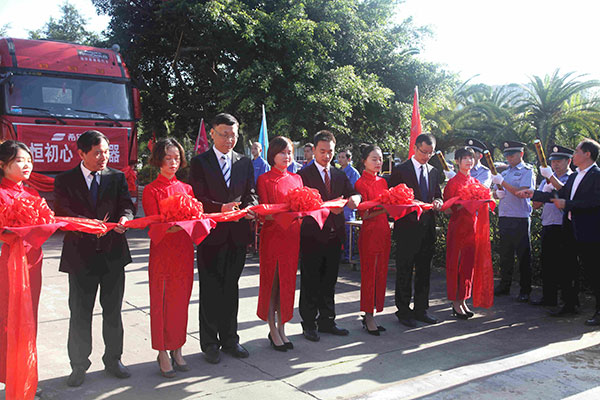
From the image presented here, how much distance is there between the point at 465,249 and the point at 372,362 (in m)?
2.10

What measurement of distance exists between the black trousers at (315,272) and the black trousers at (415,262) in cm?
83

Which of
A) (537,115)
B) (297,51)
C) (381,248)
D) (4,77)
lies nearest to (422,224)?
(381,248)

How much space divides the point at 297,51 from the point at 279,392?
13.5m

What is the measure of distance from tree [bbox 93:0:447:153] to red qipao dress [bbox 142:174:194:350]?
10556 millimetres

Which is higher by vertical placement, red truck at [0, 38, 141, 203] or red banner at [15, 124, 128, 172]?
red truck at [0, 38, 141, 203]

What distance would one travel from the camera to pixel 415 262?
5707 millimetres

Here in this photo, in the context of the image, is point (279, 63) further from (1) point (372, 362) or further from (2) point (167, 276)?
(1) point (372, 362)

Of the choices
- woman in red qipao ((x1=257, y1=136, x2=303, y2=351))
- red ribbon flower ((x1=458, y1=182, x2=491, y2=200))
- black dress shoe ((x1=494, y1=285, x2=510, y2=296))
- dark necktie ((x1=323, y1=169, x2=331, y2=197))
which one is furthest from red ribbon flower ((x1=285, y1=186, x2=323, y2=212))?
black dress shoe ((x1=494, y1=285, x2=510, y2=296))

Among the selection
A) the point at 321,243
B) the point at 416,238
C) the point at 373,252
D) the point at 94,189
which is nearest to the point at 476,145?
the point at 416,238

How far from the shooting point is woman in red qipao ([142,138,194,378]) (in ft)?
13.8

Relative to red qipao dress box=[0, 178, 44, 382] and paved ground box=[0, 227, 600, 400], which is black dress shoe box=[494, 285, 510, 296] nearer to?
paved ground box=[0, 227, 600, 400]

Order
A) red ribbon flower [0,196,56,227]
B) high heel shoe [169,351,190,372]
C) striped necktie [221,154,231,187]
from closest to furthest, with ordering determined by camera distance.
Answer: red ribbon flower [0,196,56,227], high heel shoe [169,351,190,372], striped necktie [221,154,231,187]

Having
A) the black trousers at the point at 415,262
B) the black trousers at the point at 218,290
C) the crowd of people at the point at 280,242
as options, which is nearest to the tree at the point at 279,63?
the crowd of people at the point at 280,242

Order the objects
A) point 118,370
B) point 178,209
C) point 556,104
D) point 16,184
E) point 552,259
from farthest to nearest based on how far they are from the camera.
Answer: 1. point 556,104
2. point 552,259
3. point 118,370
4. point 178,209
5. point 16,184
